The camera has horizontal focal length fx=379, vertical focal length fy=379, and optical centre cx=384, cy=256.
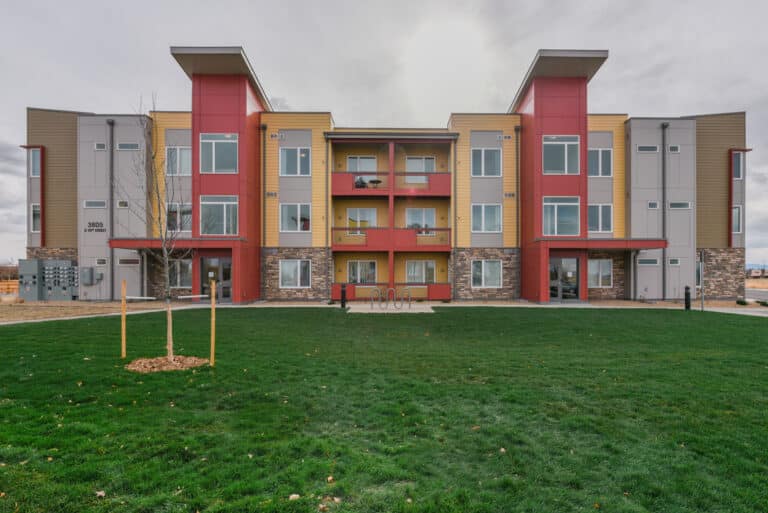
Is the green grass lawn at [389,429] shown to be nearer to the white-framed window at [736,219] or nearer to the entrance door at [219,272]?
the entrance door at [219,272]

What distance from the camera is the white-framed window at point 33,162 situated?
72.1 ft

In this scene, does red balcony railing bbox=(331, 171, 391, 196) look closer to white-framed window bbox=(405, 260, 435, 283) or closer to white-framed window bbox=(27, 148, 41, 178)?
white-framed window bbox=(405, 260, 435, 283)

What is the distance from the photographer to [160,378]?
6258 millimetres

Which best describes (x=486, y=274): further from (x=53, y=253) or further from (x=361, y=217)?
(x=53, y=253)

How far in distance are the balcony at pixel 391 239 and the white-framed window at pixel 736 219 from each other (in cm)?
1715

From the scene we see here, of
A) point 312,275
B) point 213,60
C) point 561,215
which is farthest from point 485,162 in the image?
point 213,60

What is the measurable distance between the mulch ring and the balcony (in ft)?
48.7

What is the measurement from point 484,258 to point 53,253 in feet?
82.5

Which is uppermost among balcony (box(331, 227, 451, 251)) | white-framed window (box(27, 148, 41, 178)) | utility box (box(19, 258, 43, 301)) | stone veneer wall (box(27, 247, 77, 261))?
white-framed window (box(27, 148, 41, 178))

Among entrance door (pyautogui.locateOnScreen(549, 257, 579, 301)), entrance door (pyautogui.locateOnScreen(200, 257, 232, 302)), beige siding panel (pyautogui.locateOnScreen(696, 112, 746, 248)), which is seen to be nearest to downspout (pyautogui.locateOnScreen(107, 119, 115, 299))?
entrance door (pyautogui.locateOnScreen(200, 257, 232, 302))

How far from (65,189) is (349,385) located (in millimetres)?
24726

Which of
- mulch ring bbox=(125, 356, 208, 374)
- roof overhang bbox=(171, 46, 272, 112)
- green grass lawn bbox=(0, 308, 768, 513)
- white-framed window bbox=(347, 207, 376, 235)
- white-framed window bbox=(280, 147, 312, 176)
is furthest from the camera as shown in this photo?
white-framed window bbox=(347, 207, 376, 235)

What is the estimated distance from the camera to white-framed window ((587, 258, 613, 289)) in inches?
893

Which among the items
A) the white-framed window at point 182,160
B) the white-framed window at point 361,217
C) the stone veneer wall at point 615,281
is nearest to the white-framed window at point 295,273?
the white-framed window at point 361,217
